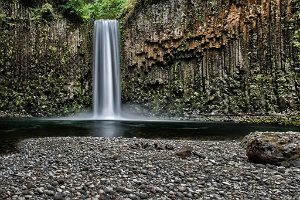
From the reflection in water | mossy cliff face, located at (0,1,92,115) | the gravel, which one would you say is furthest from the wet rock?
mossy cliff face, located at (0,1,92,115)

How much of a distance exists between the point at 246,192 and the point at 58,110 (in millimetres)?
27672

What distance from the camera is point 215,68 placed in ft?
98.5

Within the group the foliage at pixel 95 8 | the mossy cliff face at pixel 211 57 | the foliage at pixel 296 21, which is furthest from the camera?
the foliage at pixel 95 8

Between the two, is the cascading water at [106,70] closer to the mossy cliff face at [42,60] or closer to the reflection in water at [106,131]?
the mossy cliff face at [42,60]

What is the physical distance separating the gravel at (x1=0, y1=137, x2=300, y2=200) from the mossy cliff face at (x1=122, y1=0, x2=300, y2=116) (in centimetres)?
1969

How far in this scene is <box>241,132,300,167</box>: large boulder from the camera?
8.03m

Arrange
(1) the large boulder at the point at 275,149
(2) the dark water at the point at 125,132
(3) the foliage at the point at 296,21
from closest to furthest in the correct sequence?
(1) the large boulder at the point at 275,149, (2) the dark water at the point at 125,132, (3) the foliage at the point at 296,21

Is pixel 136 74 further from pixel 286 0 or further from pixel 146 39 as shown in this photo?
pixel 286 0

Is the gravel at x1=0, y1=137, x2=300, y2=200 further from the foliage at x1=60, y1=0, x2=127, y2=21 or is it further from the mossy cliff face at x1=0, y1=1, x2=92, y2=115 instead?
the foliage at x1=60, y1=0, x2=127, y2=21

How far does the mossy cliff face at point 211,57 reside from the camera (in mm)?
27484

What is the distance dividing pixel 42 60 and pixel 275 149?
2890 cm

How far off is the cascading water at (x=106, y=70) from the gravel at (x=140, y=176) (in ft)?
67.7

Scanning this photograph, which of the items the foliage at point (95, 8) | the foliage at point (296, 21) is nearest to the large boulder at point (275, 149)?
the foliage at point (296, 21)

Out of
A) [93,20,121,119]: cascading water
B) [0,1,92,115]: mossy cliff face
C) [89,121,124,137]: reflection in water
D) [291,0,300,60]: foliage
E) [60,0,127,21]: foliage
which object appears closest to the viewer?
[89,121,124,137]: reflection in water
